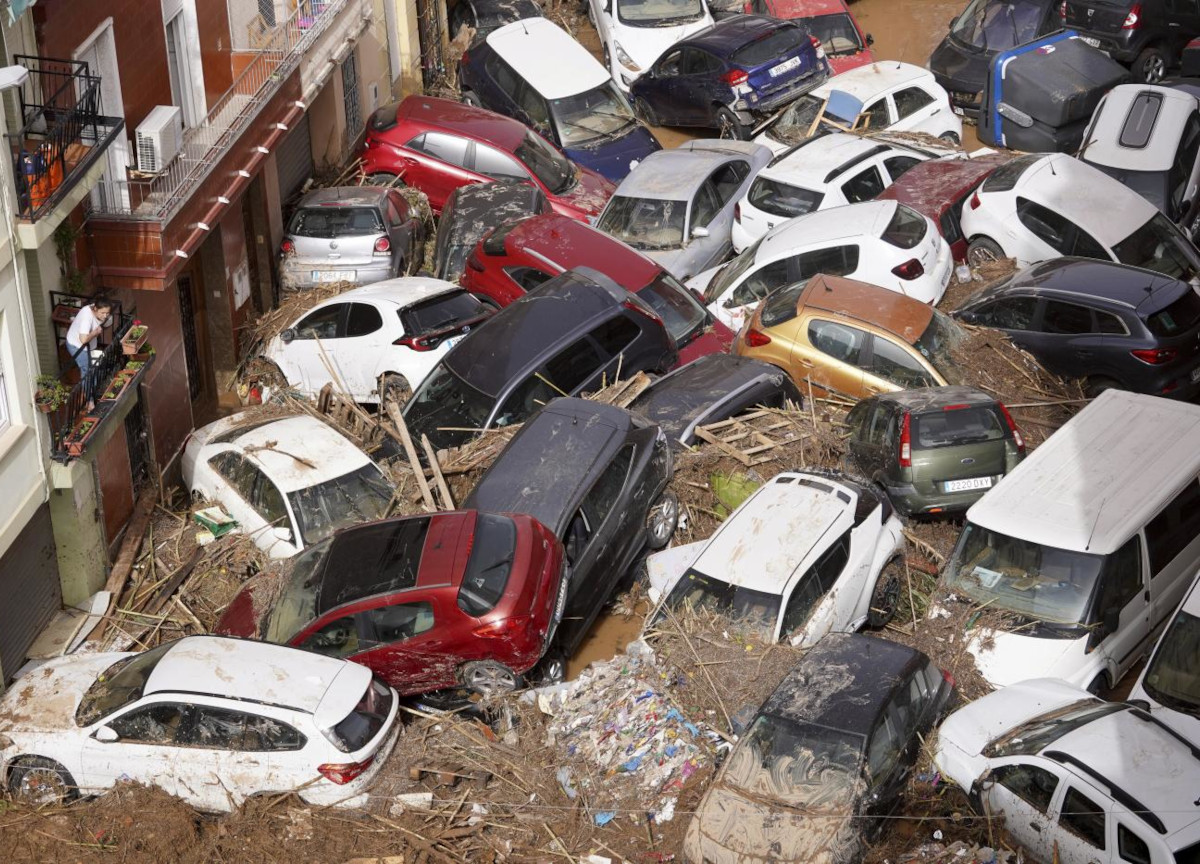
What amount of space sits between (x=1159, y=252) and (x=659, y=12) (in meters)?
10.6

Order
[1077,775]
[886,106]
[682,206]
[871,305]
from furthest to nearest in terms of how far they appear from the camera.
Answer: [886,106], [682,206], [871,305], [1077,775]

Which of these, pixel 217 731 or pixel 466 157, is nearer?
pixel 217 731

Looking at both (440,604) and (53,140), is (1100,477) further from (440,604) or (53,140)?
(53,140)

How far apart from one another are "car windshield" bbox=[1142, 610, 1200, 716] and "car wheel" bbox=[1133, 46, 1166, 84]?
48.9 ft

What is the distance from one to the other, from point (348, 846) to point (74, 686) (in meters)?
2.83

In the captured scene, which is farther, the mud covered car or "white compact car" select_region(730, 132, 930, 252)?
"white compact car" select_region(730, 132, 930, 252)

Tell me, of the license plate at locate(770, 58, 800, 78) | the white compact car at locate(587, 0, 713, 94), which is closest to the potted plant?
the license plate at locate(770, 58, 800, 78)

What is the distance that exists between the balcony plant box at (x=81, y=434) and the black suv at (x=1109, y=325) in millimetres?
9517

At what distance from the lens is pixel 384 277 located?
2000 cm

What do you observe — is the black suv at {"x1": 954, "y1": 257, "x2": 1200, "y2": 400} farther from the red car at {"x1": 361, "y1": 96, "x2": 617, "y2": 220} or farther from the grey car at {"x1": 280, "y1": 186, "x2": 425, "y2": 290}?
the grey car at {"x1": 280, "y1": 186, "x2": 425, "y2": 290}

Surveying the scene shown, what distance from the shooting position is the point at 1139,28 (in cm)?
2394

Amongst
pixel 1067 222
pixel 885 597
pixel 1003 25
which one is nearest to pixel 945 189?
pixel 1067 222

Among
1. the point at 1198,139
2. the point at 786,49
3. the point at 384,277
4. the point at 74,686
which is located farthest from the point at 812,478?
the point at 786,49

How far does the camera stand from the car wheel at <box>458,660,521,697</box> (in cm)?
1237
